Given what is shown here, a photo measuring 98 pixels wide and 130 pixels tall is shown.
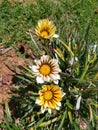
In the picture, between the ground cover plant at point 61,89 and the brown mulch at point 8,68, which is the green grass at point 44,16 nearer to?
the brown mulch at point 8,68

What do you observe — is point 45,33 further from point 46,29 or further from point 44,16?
point 44,16

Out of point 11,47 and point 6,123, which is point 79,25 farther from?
point 6,123

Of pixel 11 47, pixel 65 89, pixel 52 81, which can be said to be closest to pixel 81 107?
pixel 65 89

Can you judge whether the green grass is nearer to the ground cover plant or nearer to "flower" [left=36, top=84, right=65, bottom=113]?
the ground cover plant

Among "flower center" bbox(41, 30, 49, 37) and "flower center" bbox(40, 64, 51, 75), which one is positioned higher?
"flower center" bbox(41, 30, 49, 37)

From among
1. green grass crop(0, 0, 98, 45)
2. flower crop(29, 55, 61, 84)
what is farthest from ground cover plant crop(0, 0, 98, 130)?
green grass crop(0, 0, 98, 45)

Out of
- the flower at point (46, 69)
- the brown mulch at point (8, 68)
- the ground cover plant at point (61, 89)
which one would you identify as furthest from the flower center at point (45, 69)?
the brown mulch at point (8, 68)
